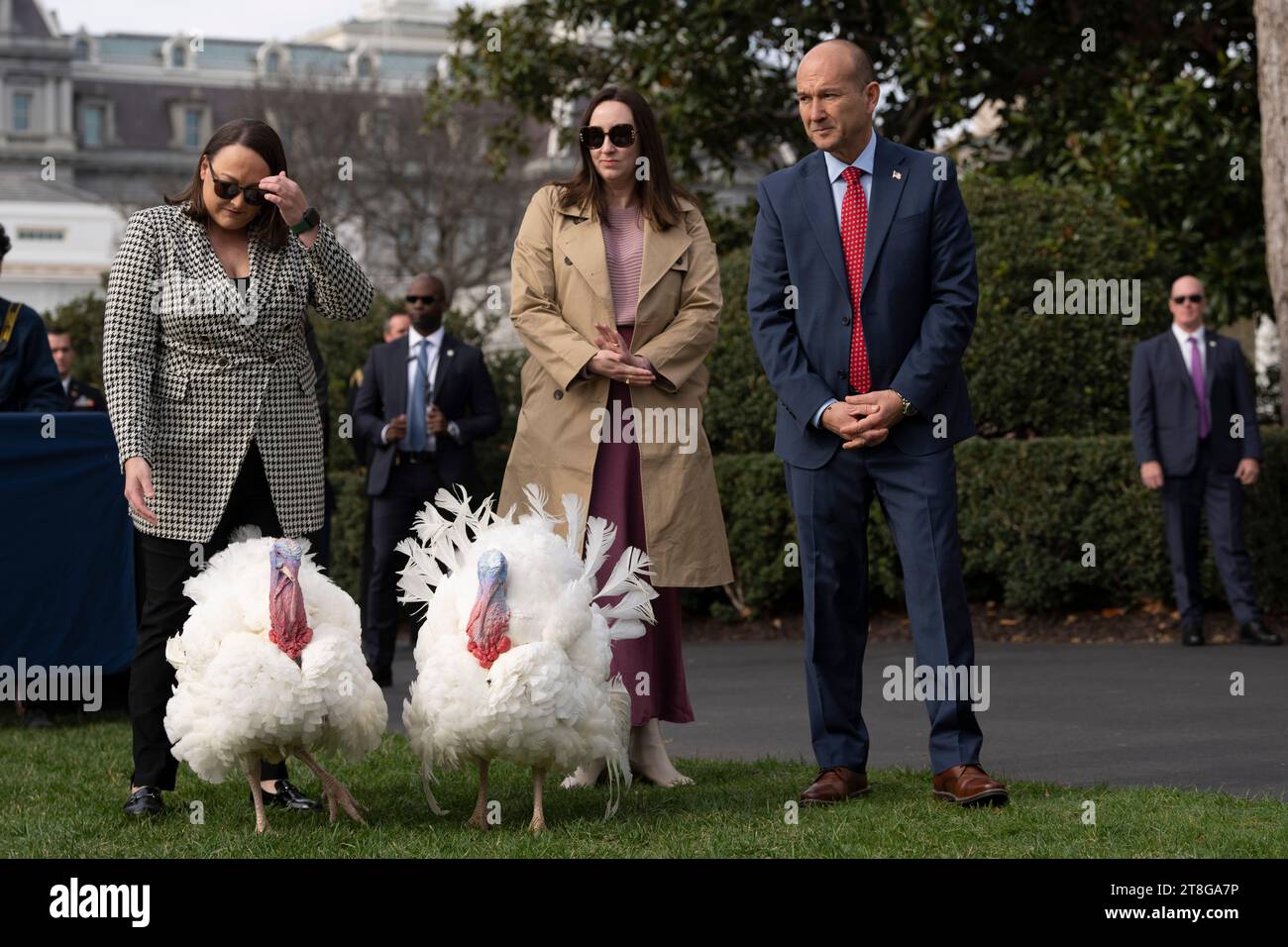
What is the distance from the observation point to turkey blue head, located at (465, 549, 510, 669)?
590cm

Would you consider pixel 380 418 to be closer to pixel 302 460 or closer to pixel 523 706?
pixel 302 460

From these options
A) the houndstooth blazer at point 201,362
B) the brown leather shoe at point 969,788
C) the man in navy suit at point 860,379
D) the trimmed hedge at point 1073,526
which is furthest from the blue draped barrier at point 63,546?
the trimmed hedge at point 1073,526

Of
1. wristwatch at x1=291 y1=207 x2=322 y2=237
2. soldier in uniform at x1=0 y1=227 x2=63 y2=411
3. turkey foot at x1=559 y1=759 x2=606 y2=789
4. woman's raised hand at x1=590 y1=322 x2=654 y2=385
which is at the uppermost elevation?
wristwatch at x1=291 y1=207 x2=322 y2=237

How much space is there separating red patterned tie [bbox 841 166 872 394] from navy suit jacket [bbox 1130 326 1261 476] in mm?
6685

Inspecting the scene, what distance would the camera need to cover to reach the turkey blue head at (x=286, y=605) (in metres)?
5.91

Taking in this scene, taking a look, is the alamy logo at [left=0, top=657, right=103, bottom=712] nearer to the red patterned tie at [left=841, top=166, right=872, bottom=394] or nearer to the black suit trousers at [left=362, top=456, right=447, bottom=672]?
the black suit trousers at [left=362, top=456, right=447, bottom=672]

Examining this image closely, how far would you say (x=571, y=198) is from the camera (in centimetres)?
737

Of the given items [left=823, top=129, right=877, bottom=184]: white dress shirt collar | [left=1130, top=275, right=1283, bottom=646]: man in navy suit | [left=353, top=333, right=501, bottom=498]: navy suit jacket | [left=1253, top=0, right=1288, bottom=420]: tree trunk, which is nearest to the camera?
[left=823, top=129, right=877, bottom=184]: white dress shirt collar

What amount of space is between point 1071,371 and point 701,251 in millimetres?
7510

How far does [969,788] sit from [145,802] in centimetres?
306

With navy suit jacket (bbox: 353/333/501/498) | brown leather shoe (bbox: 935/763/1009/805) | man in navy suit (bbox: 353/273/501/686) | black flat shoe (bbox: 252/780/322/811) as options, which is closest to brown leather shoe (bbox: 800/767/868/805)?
brown leather shoe (bbox: 935/763/1009/805)

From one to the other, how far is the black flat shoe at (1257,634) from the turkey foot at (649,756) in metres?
6.40

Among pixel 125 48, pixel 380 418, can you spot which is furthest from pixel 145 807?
pixel 125 48
